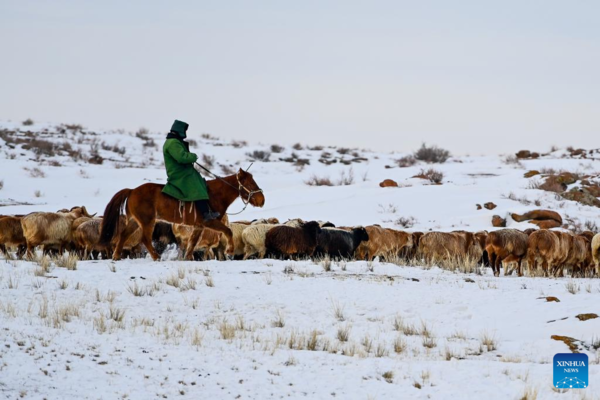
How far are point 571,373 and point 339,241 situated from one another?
977cm

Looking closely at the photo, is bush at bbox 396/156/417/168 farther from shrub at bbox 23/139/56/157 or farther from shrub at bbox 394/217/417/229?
shrub at bbox 23/139/56/157

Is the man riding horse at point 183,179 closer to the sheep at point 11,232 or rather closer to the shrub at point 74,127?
the sheep at point 11,232

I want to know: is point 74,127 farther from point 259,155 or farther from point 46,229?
point 46,229

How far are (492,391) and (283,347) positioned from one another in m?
2.16

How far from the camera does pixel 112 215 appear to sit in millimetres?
12398

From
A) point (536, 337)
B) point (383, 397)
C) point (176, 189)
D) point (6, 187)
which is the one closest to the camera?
point (383, 397)

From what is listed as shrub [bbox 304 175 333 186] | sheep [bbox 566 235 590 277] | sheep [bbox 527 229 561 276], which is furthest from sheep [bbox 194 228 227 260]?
shrub [bbox 304 175 333 186]

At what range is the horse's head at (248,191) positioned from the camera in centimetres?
1273

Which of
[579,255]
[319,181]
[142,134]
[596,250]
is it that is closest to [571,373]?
[596,250]

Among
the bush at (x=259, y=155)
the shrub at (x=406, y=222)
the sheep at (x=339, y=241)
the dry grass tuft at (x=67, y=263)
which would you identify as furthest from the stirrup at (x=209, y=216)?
the bush at (x=259, y=155)

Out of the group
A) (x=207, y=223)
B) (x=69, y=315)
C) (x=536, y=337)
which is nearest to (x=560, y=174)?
(x=207, y=223)

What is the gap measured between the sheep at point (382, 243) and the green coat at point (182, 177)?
5638 millimetres

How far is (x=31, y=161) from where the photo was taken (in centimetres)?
3516

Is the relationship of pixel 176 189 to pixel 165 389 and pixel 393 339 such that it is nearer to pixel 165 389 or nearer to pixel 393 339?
pixel 393 339
